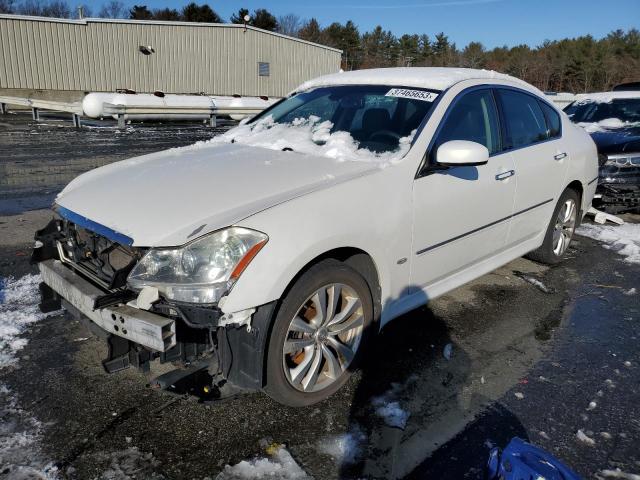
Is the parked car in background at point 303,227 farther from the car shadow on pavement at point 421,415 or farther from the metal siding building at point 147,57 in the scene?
the metal siding building at point 147,57

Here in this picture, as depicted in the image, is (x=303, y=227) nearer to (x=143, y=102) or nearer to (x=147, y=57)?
(x=143, y=102)

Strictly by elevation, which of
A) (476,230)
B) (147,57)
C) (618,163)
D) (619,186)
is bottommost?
(619,186)

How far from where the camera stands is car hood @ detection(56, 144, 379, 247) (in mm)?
2352

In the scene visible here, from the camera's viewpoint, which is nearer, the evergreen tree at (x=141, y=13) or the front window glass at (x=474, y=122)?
the front window glass at (x=474, y=122)

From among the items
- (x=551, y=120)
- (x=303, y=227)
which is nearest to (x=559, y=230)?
(x=551, y=120)

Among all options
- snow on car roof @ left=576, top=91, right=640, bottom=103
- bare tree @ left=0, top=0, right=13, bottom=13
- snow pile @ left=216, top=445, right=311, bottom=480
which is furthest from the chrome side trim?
bare tree @ left=0, top=0, right=13, bottom=13

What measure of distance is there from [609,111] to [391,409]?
7.89m

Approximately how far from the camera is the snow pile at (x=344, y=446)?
2368mm

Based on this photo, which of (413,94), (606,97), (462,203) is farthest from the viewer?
(606,97)

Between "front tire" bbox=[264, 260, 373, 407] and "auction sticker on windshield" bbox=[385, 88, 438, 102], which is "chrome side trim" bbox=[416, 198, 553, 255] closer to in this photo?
"front tire" bbox=[264, 260, 373, 407]

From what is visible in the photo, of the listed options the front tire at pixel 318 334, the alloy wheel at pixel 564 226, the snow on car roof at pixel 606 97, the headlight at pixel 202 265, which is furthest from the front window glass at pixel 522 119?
the snow on car roof at pixel 606 97

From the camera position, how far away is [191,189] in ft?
8.76

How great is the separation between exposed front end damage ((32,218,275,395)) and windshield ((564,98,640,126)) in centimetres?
806

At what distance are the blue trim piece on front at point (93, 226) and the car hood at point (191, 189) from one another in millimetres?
12
